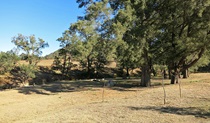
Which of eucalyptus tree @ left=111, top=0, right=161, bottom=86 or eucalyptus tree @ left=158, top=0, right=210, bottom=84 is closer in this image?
eucalyptus tree @ left=158, top=0, right=210, bottom=84

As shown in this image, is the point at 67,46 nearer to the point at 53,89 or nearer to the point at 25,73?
the point at 25,73

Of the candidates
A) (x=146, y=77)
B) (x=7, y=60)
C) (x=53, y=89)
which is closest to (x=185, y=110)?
(x=146, y=77)

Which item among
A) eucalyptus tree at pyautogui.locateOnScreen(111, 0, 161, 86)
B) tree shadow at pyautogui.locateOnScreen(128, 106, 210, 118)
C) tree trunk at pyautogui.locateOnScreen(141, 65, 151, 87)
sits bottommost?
tree shadow at pyautogui.locateOnScreen(128, 106, 210, 118)

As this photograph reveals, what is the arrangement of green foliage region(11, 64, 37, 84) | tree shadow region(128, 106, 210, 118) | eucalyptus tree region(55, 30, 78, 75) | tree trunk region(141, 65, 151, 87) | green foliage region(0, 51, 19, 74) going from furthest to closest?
eucalyptus tree region(55, 30, 78, 75), green foliage region(0, 51, 19, 74), green foliage region(11, 64, 37, 84), tree trunk region(141, 65, 151, 87), tree shadow region(128, 106, 210, 118)

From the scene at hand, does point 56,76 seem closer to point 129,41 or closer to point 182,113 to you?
point 129,41

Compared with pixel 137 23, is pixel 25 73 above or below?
below

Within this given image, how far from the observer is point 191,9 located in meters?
22.6

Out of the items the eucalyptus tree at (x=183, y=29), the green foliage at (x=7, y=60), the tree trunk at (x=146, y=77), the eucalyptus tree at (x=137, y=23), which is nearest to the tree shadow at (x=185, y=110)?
the eucalyptus tree at (x=137, y=23)

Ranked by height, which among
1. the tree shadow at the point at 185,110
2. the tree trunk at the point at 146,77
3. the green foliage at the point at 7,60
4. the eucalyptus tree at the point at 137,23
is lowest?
the tree shadow at the point at 185,110

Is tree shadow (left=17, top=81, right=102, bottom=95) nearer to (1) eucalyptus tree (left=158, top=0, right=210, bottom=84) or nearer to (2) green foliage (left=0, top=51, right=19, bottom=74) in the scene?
(1) eucalyptus tree (left=158, top=0, right=210, bottom=84)

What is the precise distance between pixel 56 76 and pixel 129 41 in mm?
33594

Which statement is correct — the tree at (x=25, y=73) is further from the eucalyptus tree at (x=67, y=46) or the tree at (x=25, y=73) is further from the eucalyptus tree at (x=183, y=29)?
the eucalyptus tree at (x=183, y=29)

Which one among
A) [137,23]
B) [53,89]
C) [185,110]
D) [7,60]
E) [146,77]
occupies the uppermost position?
[137,23]

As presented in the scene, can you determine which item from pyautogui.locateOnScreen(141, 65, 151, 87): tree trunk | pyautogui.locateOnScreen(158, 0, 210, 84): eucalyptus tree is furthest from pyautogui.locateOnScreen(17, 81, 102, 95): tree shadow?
pyautogui.locateOnScreen(158, 0, 210, 84): eucalyptus tree
